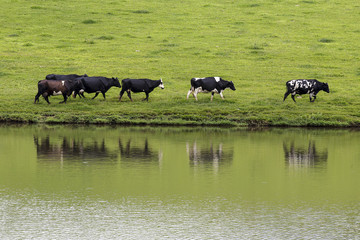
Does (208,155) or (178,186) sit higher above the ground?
(178,186)

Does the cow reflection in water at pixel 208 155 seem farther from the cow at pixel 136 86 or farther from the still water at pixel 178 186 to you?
the cow at pixel 136 86

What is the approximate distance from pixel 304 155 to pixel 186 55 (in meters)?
26.5

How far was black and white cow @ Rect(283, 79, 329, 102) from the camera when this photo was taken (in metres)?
33.7

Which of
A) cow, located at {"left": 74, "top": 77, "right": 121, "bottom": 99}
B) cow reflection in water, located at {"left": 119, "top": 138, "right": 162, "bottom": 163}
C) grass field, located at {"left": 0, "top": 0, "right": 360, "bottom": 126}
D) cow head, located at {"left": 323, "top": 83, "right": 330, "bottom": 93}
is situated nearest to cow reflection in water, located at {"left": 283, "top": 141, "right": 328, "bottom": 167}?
cow reflection in water, located at {"left": 119, "top": 138, "right": 162, "bottom": 163}

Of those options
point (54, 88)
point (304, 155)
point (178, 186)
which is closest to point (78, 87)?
point (54, 88)

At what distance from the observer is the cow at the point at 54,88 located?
3269 cm

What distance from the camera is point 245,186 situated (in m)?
15.2

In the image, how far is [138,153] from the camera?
809 inches

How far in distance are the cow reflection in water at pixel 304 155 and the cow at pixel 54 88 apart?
48.1 ft

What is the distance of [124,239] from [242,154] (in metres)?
10.5

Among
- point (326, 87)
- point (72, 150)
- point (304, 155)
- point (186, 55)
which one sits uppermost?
point (186, 55)

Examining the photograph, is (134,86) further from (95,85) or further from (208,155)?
(208,155)

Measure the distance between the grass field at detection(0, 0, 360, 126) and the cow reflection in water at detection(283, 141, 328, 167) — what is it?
7196 mm

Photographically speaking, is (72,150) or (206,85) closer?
(72,150)
